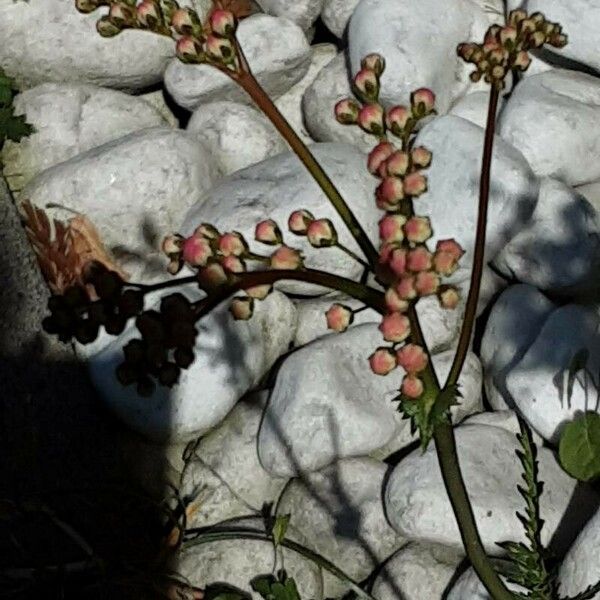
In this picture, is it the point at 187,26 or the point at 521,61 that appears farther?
the point at 521,61

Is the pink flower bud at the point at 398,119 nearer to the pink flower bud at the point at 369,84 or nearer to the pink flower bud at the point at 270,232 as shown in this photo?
the pink flower bud at the point at 369,84

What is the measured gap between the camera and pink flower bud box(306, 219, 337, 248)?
1.15 meters

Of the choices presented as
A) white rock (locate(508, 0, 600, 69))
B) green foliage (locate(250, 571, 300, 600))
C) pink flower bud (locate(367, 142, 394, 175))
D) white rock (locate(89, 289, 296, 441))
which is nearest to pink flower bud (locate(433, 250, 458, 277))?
pink flower bud (locate(367, 142, 394, 175))

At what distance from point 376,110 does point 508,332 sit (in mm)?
1275

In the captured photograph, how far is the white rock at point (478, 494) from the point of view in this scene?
6.81 feet

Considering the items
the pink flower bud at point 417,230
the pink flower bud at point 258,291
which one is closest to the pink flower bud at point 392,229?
the pink flower bud at point 417,230

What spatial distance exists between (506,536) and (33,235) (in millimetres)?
1204

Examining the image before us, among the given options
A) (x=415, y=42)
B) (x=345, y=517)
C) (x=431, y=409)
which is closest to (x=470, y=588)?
(x=345, y=517)

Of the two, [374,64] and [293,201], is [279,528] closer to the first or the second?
[293,201]

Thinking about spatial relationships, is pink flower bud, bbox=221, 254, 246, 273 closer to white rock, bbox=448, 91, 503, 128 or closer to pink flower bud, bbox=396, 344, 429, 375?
pink flower bud, bbox=396, 344, 429, 375

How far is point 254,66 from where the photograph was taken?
2.81 metres

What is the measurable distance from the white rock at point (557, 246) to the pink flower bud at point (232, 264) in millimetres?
1446

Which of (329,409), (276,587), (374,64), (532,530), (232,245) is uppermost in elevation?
(374,64)

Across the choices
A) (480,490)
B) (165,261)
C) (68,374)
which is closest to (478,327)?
(480,490)
